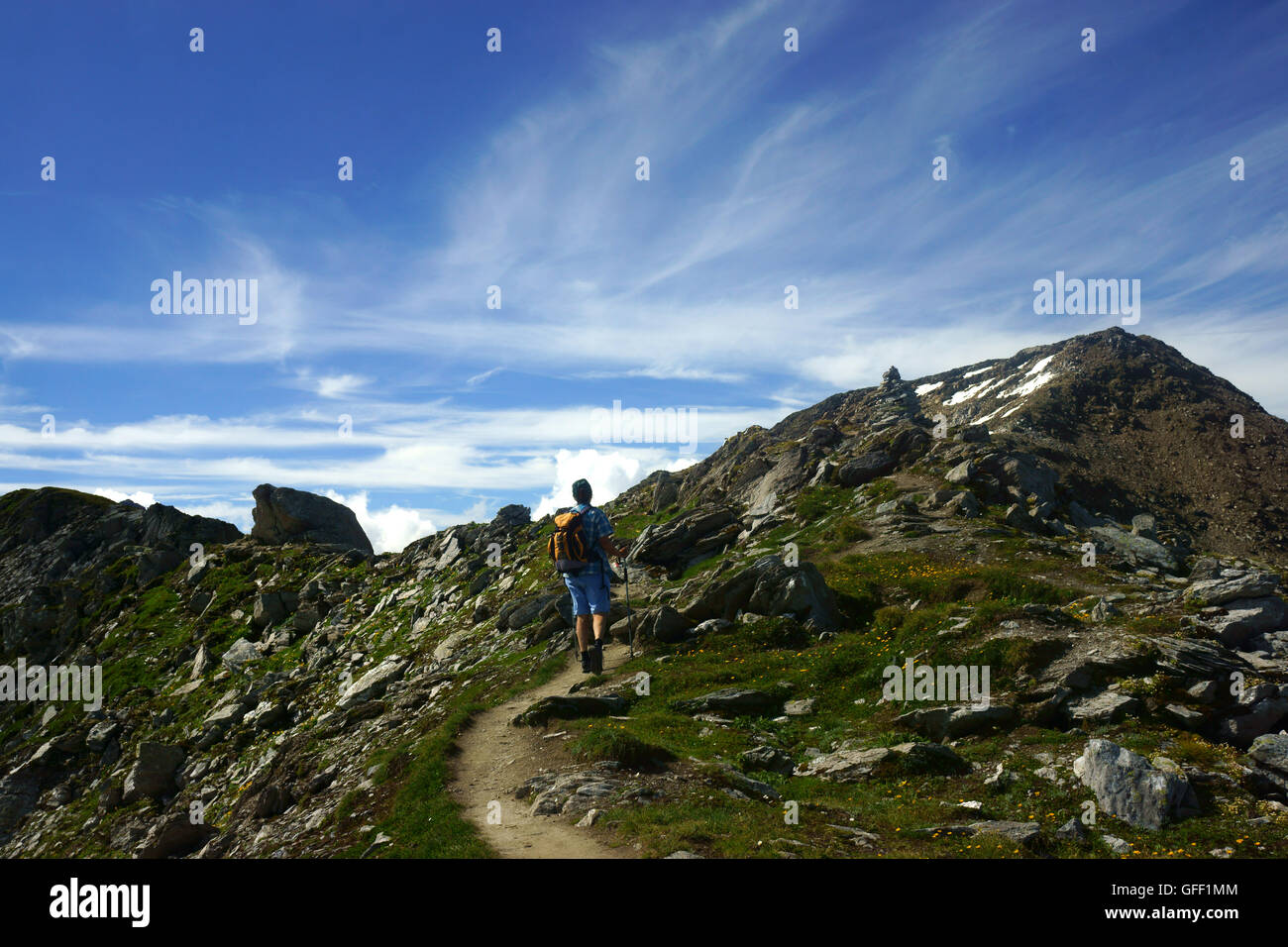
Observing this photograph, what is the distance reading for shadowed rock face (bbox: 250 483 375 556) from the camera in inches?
2699

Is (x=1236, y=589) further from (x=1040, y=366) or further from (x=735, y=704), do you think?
(x=1040, y=366)

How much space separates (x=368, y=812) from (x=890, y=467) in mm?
35500

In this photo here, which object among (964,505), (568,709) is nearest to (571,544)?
(568,709)

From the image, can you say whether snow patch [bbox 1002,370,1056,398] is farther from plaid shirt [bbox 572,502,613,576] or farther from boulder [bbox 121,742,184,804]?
boulder [bbox 121,742,184,804]

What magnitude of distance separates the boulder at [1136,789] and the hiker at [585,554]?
10.7 meters

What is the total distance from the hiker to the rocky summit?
2234 millimetres

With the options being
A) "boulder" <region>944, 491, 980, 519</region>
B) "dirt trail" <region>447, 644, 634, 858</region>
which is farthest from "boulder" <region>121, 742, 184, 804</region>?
"boulder" <region>944, 491, 980, 519</region>

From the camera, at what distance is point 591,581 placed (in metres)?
18.3

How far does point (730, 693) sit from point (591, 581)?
15.1 ft

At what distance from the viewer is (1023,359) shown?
19250 cm

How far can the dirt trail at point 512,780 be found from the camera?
9.73 metres
